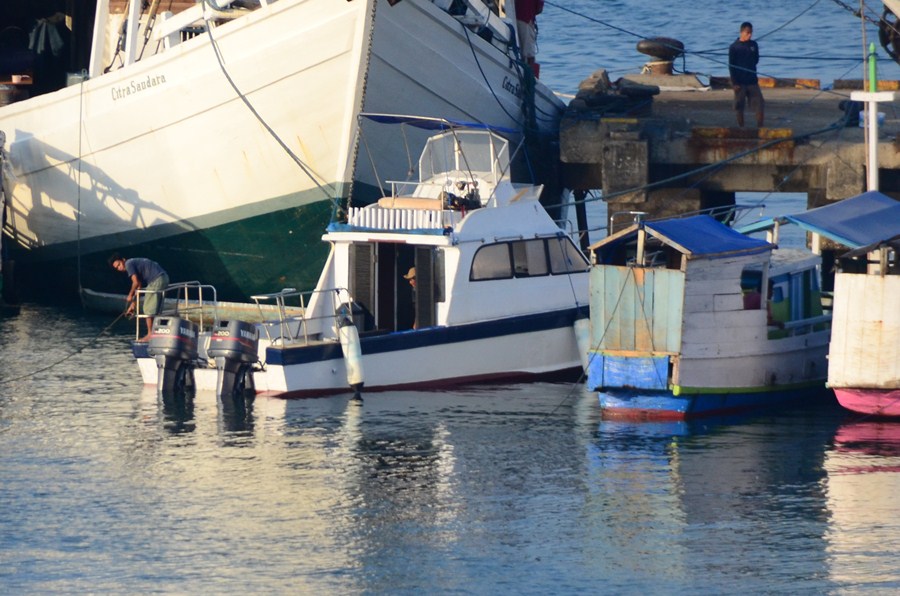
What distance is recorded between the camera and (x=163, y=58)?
92.2ft

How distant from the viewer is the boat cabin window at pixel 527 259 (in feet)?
76.9

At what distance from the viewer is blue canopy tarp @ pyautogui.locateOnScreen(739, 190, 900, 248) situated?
21.6 metres

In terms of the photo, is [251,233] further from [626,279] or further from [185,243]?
[626,279]

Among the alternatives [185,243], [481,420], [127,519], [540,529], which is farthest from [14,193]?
[540,529]

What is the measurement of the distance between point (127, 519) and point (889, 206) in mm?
11789

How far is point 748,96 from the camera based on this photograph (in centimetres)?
2862

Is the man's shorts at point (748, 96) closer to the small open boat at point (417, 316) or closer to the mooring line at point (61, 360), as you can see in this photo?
the small open boat at point (417, 316)

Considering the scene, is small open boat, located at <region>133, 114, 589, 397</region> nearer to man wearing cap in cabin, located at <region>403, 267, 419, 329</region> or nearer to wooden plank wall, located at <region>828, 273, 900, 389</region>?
man wearing cap in cabin, located at <region>403, 267, 419, 329</region>

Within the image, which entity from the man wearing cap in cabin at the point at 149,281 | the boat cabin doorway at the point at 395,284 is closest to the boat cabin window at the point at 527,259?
the boat cabin doorway at the point at 395,284

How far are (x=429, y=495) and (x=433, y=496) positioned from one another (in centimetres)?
5

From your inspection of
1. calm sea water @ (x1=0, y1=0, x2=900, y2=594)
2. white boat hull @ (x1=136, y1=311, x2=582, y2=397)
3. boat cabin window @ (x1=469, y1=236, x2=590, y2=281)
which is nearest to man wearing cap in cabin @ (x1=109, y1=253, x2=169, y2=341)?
calm sea water @ (x1=0, y1=0, x2=900, y2=594)

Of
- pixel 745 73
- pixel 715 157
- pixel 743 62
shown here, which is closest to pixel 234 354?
pixel 715 157

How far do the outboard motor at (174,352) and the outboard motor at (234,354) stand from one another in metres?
0.48

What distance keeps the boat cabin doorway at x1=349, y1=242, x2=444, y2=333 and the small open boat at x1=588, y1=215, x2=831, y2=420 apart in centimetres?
259
